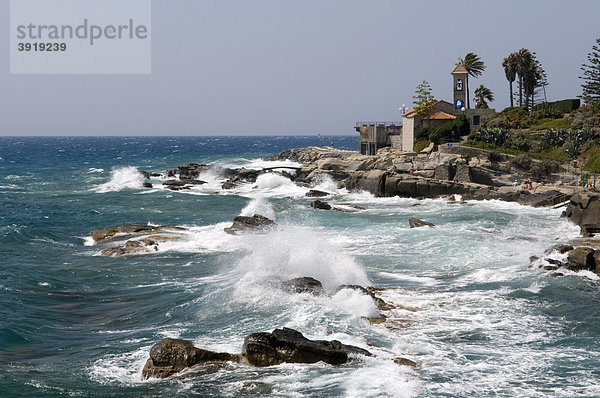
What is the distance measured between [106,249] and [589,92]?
65.3m

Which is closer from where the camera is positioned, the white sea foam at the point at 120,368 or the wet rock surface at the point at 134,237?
the white sea foam at the point at 120,368

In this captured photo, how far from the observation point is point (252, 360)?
1558 centimetres

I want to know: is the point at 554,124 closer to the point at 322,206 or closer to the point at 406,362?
the point at 322,206

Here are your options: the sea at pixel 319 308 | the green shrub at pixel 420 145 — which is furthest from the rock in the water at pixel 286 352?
the green shrub at pixel 420 145

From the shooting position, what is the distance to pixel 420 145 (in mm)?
68688

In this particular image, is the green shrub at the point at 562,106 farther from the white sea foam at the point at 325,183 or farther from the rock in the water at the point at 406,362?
the rock in the water at the point at 406,362

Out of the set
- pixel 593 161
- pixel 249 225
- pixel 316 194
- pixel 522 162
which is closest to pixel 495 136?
pixel 522 162

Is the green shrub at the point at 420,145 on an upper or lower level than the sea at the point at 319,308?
upper

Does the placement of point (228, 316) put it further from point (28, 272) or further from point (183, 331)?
point (28, 272)

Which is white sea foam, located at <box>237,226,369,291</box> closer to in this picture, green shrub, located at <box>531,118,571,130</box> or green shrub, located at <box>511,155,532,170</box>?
green shrub, located at <box>511,155,532,170</box>

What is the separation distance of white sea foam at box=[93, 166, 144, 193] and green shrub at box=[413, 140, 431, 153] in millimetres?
30374

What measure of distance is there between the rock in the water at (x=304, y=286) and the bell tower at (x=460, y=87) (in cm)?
5967

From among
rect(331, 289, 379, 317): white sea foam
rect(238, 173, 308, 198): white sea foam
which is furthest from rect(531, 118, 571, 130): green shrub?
rect(331, 289, 379, 317): white sea foam

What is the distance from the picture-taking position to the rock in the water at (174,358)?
50.1ft
